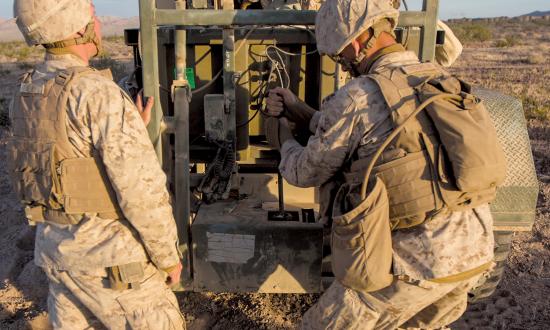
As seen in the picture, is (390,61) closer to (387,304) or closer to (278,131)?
(278,131)

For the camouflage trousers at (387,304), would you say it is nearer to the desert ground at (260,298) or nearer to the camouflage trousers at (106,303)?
the camouflage trousers at (106,303)

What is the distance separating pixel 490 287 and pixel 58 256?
8.20ft

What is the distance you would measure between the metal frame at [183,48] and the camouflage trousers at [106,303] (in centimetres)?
46

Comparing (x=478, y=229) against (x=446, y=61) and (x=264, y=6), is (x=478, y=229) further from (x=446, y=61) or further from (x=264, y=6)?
(x=264, y=6)

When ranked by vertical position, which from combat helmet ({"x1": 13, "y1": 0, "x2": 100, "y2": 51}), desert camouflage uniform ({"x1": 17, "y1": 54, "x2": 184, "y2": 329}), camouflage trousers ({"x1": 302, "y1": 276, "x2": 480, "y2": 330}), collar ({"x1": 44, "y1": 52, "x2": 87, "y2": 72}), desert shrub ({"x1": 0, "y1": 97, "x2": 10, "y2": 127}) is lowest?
desert shrub ({"x1": 0, "y1": 97, "x2": 10, "y2": 127})

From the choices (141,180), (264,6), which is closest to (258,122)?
(264,6)

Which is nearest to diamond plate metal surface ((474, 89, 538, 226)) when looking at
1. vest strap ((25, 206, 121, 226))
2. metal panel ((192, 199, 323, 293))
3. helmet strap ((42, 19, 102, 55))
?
metal panel ((192, 199, 323, 293))

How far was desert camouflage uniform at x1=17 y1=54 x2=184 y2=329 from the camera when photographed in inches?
80.4

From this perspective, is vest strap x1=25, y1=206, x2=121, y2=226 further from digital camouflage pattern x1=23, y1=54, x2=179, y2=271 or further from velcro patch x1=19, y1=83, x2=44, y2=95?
velcro patch x1=19, y1=83, x2=44, y2=95

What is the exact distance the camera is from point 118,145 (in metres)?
2.05

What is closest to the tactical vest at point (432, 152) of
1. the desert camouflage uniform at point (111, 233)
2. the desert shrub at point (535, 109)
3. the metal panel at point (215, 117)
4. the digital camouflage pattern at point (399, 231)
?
the digital camouflage pattern at point (399, 231)

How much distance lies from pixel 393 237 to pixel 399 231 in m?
0.04

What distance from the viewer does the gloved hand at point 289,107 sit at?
279cm

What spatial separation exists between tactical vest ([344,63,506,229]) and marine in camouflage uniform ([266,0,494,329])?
7 cm
